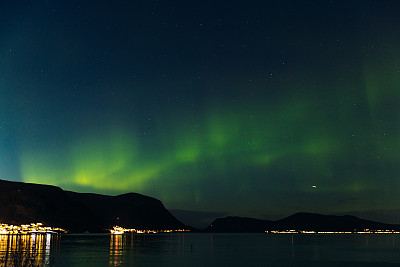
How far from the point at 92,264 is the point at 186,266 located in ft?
58.3

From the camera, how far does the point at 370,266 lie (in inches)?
3553

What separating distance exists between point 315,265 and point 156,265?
3270cm

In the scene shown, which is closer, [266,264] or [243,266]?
[243,266]

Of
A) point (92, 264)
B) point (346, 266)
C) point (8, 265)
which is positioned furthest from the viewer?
point (346, 266)

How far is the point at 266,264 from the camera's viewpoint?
9225 centimetres

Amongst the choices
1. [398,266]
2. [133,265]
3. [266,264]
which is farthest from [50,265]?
[398,266]

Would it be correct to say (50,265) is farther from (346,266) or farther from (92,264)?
(346,266)

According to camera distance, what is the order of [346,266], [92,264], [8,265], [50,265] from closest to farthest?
[8,265], [50,265], [92,264], [346,266]

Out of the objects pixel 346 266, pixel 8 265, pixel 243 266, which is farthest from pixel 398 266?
pixel 8 265

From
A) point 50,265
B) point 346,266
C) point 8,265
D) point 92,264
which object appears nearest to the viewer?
point 8,265

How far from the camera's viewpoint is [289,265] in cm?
9175

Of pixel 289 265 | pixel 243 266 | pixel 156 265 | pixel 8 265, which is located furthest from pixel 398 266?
pixel 8 265

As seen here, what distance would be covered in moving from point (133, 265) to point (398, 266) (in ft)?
178

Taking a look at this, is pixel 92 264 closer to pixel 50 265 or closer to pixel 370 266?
pixel 50 265
